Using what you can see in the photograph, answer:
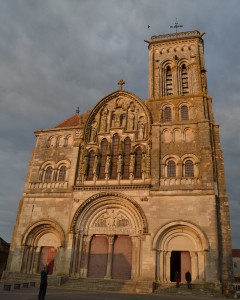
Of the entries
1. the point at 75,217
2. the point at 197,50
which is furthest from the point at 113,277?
the point at 197,50

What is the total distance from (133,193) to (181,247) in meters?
5.24

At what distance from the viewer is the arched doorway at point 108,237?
2086cm

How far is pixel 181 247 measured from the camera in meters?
20.1

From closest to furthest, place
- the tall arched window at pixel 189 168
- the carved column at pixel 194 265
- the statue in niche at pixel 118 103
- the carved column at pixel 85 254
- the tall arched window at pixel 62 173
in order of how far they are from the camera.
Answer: the carved column at pixel 194 265, the carved column at pixel 85 254, the tall arched window at pixel 189 168, the tall arched window at pixel 62 173, the statue in niche at pixel 118 103

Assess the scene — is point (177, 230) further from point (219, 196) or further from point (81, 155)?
point (81, 155)

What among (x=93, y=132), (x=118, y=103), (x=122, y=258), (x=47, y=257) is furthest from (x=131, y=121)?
(x=47, y=257)

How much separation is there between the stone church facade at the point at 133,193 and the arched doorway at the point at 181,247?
67 mm

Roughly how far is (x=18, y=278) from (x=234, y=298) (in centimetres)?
1479

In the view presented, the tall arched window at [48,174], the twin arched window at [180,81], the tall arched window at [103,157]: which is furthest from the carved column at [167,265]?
the twin arched window at [180,81]

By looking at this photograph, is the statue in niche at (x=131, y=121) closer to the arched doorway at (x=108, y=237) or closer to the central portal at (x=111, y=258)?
the arched doorway at (x=108, y=237)

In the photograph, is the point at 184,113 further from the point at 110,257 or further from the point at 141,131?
the point at 110,257

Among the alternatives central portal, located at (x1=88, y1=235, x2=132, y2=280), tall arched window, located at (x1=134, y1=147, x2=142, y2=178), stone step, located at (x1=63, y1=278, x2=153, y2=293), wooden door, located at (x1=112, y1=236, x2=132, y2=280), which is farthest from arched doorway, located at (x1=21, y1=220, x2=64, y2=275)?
tall arched window, located at (x1=134, y1=147, x2=142, y2=178)

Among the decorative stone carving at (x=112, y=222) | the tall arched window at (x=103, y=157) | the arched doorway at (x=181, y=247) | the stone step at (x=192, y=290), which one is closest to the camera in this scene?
the stone step at (x=192, y=290)

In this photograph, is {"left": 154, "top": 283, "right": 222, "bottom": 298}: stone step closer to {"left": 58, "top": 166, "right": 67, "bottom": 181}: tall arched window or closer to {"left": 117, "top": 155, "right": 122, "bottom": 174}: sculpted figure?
{"left": 117, "top": 155, "right": 122, "bottom": 174}: sculpted figure
